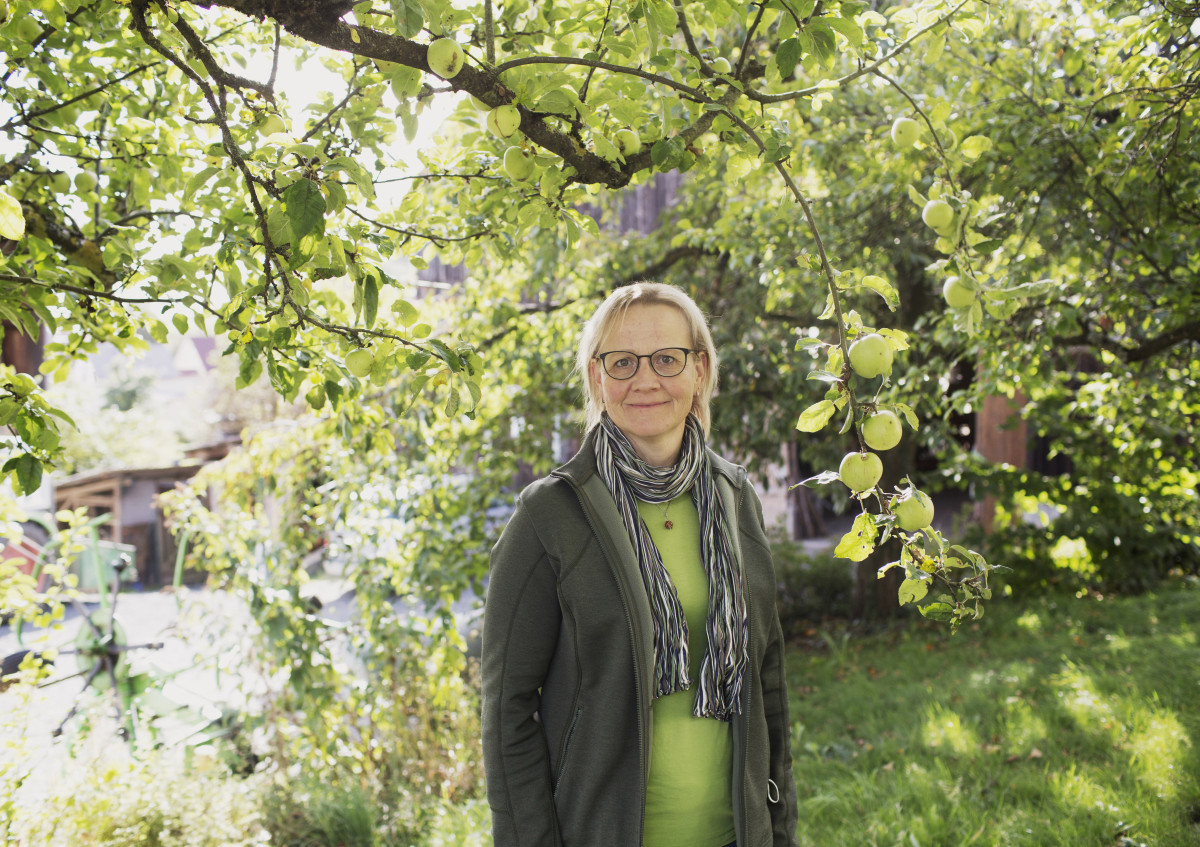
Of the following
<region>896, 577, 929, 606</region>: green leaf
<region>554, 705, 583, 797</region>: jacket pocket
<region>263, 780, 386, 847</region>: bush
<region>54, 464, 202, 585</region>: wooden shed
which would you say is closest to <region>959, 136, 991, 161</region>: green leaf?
<region>896, 577, 929, 606</region>: green leaf

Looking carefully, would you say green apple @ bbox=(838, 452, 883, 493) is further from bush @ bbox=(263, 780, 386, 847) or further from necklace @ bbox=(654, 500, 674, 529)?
bush @ bbox=(263, 780, 386, 847)

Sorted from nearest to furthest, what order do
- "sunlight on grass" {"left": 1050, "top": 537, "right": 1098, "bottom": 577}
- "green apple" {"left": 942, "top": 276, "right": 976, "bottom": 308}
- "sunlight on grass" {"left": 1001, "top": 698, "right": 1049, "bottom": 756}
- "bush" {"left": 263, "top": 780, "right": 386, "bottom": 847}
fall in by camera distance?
"green apple" {"left": 942, "top": 276, "right": 976, "bottom": 308} → "bush" {"left": 263, "top": 780, "right": 386, "bottom": 847} → "sunlight on grass" {"left": 1001, "top": 698, "right": 1049, "bottom": 756} → "sunlight on grass" {"left": 1050, "top": 537, "right": 1098, "bottom": 577}

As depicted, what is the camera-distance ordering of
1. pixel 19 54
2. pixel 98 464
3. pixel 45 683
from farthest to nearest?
1. pixel 98 464
2. pixel 45 683
3. pixel 19 54

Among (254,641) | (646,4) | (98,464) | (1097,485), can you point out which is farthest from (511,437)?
(98,464)

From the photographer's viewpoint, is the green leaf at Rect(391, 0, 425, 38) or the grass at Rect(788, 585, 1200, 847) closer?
the green leaf at Rect(391, 0, 425, 38)

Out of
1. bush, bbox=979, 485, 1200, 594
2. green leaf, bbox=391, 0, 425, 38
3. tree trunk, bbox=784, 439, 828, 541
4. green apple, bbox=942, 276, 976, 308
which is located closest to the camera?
green leaf, bbox=391, 0, 425, 38

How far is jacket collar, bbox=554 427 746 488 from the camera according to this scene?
→ 1605 millimetres

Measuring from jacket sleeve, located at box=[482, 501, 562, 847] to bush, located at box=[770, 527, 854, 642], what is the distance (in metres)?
5.78

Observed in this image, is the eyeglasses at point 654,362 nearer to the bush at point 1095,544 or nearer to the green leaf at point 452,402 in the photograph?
the green leaf at point 452,402

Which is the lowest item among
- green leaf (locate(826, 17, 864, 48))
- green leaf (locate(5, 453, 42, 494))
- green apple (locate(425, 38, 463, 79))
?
green leaf (locate(5, 453, 42, 494))

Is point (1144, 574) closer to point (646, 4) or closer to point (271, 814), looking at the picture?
point (271, 814)

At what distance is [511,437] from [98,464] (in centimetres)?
1822

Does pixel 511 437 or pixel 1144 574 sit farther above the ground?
pixel 511 437

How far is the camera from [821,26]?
123 centimetres
